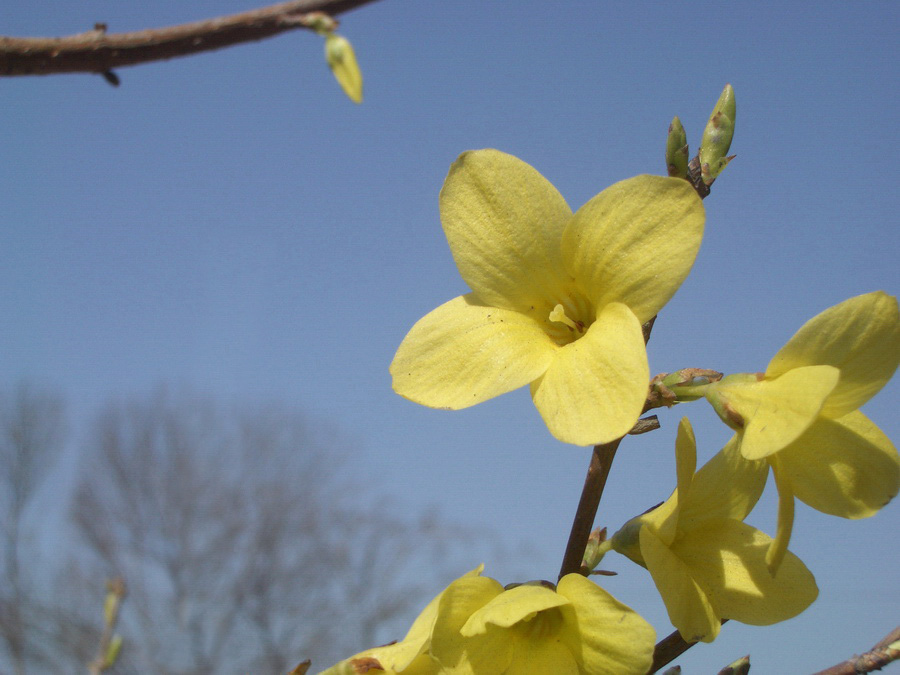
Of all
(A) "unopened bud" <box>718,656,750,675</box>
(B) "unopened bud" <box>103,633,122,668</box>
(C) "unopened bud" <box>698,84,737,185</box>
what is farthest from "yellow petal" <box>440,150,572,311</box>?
(B) "unopened bud" <box>103,633,122,668</box>

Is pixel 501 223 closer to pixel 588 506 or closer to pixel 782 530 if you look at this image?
pixel 588 506

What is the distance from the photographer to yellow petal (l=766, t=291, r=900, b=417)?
103 centimetres

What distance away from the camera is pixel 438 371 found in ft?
4.05

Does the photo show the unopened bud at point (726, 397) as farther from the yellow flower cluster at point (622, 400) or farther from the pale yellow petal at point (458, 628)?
the pale yellow petal at point (458, 628)

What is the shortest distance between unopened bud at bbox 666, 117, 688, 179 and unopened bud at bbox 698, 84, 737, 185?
0.05 m

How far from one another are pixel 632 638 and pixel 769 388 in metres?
0.41

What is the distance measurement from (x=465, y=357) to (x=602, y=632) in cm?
47

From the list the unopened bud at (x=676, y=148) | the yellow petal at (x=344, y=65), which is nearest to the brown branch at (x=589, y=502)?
the unopened bud at (x=676, y=148)

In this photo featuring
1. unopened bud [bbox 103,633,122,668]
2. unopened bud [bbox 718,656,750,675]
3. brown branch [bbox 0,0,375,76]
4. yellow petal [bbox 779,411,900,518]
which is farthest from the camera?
unopened bud [bbox 103,633,122,668]

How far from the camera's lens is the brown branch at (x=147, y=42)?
0.74m

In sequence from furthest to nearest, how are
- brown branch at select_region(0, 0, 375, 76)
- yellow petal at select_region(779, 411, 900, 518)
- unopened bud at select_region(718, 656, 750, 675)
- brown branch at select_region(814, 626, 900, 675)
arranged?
unopened bud at select_region(718, 656, 750, 675) → brown branch at select_region(814, 626, 900, 675) → yellow petal at select_region(779, 411, 900, 518) → brown branch at select_region(0, 0, 375, 76)

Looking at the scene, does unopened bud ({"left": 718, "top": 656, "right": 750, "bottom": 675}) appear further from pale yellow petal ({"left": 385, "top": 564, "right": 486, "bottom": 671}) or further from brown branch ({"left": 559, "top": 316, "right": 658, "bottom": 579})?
pale yellow petal ({"left": 385, "top": 564, "right": 486, "bottom": 671})

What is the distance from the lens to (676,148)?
1330mm

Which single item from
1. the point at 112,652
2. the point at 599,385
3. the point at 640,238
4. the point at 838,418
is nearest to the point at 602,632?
the point at 599,385
